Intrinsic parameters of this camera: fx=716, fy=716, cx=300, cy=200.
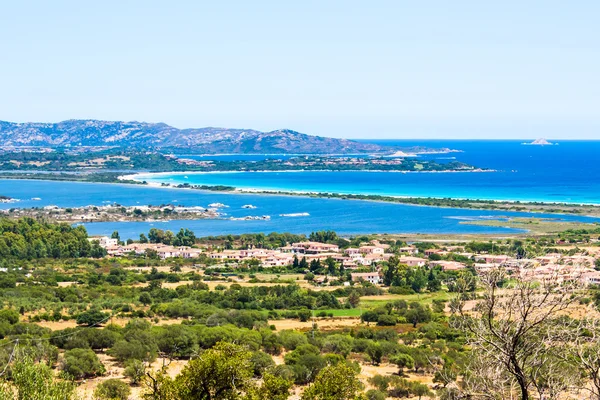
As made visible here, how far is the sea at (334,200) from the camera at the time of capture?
51.9 m

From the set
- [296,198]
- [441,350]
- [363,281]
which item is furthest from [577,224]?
[441,350]

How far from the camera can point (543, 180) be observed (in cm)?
9612

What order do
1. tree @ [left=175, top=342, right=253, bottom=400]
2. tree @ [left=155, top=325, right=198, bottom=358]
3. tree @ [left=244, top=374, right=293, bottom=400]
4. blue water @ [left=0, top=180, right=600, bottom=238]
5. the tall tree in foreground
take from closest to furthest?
the tall tree in foreground, tree @ [left=175, top=342, right=253, bottom=400], tree @ [left=244, top=374, right=293, bottom=400], tree @ [left=155, top=325, right=198, bottom=358], blue water @ [left=0, top=180, right=600, bottom=238]

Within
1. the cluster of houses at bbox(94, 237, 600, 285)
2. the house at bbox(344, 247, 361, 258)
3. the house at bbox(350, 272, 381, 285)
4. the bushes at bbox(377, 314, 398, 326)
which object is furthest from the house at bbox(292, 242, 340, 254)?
the bushes at bbox(377, 314, 398, 326)

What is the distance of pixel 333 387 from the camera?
992 centimetres

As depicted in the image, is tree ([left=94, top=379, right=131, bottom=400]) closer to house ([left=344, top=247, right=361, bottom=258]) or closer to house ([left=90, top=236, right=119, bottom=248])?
house ([left=344, top=247, right=361, bottom=258])

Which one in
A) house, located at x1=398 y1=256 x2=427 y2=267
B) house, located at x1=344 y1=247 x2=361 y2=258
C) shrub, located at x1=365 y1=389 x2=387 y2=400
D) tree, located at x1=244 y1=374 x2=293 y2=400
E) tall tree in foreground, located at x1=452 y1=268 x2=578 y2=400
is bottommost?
house, located at x1=344 y1=247 x2=361 y2=258

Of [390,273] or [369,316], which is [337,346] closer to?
[369,316]

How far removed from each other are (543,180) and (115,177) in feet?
190

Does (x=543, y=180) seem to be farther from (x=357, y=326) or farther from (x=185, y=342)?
(x=185, y=342)

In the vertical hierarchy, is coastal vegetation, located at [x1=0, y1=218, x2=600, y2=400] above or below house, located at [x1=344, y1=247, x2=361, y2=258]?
above

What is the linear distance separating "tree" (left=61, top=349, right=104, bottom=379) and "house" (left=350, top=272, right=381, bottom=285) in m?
17.2

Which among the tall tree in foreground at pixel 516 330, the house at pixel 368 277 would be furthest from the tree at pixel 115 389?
the house at pixel 368 277

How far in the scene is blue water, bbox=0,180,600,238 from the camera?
5038cm
